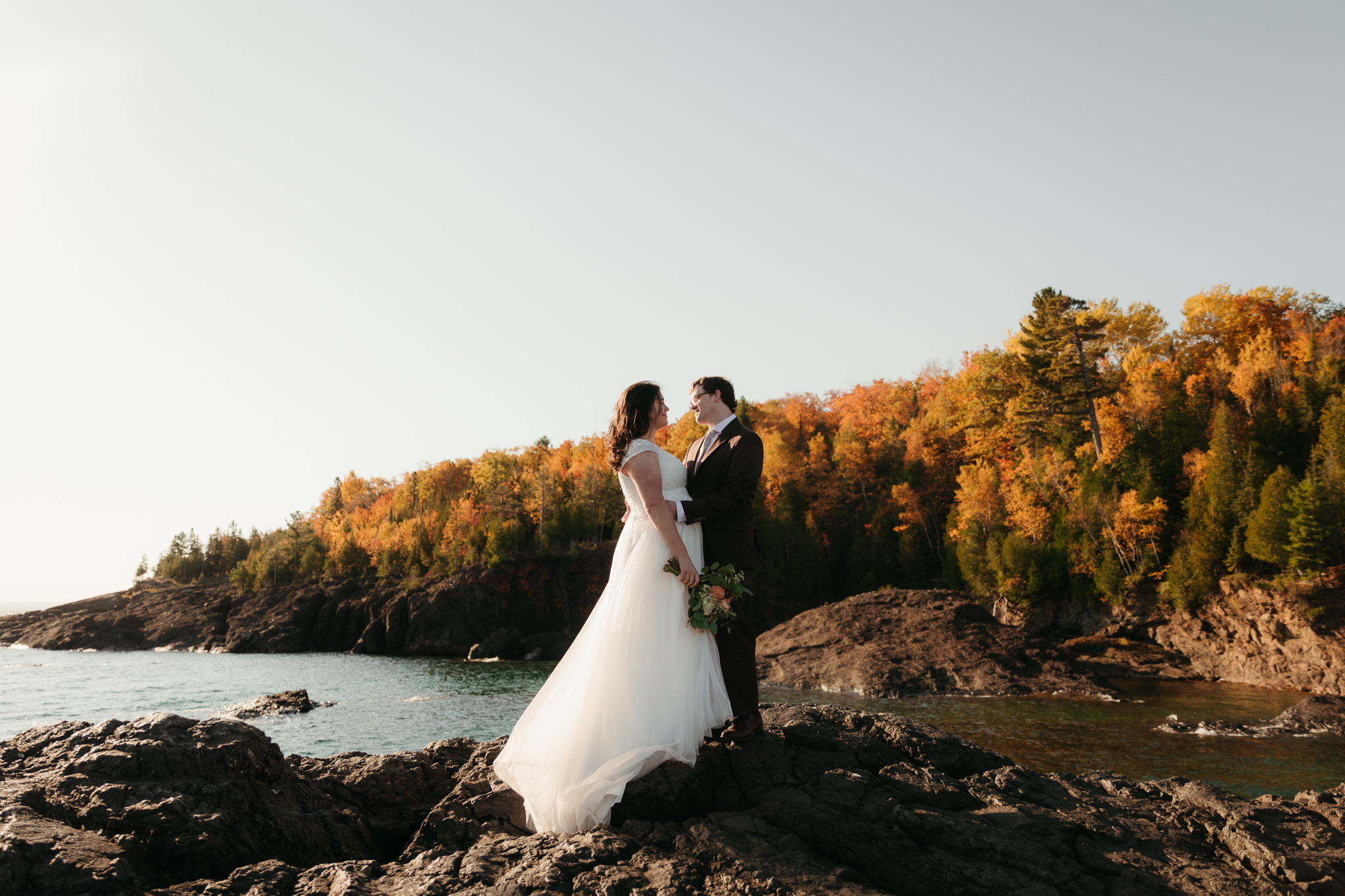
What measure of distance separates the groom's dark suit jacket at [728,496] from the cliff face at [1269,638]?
32.9m

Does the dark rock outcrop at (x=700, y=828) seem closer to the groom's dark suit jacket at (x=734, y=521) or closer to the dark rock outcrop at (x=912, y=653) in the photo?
the groom's dark suit jacket at (x=734, y=521)

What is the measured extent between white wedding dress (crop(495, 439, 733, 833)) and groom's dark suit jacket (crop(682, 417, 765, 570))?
4.9 inches

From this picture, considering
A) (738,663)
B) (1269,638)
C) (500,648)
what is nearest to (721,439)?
(738,663)

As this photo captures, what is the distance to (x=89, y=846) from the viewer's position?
417cm

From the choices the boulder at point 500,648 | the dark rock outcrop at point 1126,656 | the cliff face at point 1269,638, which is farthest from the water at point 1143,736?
the boulder at point 500,648

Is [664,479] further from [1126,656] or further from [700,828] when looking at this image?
[1126,656]

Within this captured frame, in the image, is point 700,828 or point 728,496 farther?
point 728,496

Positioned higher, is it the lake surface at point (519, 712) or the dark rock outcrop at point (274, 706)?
the dark rock outcrop at point (274, 706)

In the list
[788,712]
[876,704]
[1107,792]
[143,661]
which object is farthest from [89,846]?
[143,661]

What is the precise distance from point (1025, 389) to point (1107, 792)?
49397mm

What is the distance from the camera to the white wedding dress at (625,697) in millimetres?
4902

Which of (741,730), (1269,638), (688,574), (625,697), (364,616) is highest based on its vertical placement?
(688,574)

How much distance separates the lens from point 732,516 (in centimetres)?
568

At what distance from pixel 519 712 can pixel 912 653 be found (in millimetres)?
17604
